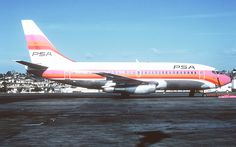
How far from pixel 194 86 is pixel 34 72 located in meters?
17.3

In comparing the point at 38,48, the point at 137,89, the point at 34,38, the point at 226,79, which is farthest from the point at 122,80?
the point at 226,79

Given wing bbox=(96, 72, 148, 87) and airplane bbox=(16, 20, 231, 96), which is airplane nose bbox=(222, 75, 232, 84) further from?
wing bbox=(96, 72, 148, 87)

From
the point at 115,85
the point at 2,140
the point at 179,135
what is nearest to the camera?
the point at 2,140

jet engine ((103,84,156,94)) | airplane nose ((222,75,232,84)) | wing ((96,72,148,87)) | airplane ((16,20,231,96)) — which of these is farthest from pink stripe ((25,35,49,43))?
airplane nose ((222,75,232,84))

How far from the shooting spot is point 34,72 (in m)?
37.9

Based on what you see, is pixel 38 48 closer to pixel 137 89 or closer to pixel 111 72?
pixel 111 72

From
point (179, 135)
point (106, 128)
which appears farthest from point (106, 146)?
point (106, 128)

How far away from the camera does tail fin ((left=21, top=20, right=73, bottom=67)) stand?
38.2 meters

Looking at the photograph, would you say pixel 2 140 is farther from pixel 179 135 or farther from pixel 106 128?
pixel 179 135

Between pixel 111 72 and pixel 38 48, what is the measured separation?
818 centimetres

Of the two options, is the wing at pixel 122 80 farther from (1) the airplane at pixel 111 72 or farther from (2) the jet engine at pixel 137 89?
(2) the jet engine at pixel 137 89

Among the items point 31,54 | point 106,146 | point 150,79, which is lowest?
point 106,146

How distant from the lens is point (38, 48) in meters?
38.3

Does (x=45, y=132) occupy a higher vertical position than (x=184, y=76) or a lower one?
lower
